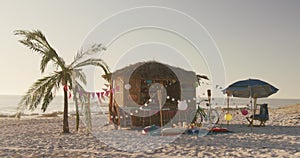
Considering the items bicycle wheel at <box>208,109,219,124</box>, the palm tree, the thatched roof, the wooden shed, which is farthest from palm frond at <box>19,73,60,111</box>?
bicycle wheel at <box>208,109,219,124</box>

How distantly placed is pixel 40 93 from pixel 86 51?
7.61 ft

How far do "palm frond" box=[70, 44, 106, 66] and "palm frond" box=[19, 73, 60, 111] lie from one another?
0.93 metres

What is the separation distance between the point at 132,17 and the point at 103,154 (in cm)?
703

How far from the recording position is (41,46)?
11.4 meters

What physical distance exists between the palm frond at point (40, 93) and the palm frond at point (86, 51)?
93 cm

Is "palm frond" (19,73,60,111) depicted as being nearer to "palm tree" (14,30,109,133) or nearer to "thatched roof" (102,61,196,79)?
"palm tree" (14,30,109,133)

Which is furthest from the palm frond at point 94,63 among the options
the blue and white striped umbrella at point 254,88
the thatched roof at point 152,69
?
the blue and white striped umbrella at point 254,88

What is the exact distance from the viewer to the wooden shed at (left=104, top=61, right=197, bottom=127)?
13.5m

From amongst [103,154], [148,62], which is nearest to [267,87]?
[148,62]

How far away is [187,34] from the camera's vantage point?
41.8 feet

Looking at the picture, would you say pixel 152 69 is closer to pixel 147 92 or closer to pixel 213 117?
pixel 147 92

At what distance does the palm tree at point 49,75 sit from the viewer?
1111cm

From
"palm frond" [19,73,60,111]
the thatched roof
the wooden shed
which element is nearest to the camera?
"palm frond" [19,73,60,111]

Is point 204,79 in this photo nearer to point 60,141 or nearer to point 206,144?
point 206,144
